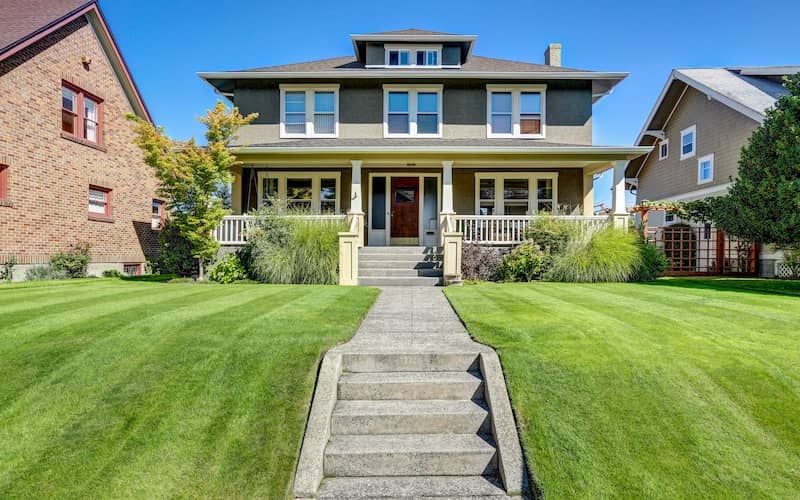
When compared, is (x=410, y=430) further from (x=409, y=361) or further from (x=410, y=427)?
(x=409, y=361)

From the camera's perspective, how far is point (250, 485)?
10.3 ft

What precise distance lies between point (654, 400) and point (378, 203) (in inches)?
503

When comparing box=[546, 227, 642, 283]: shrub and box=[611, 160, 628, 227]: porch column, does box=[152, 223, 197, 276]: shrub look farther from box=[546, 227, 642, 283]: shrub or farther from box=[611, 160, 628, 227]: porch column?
box=[611, 160, 628, 227]: porch column

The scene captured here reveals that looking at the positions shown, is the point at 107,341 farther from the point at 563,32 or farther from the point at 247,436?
the point at 563,32

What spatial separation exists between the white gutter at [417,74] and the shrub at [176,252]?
5984mm

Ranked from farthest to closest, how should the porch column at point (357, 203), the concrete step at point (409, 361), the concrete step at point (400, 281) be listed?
1. the porch column at point (357, 203)
2. the concrete step at point (400, 281)
3. the concrete step at point (409, 361)

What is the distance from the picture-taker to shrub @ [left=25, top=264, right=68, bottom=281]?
1212 cm

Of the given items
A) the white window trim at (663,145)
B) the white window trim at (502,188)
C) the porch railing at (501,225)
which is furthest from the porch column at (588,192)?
the white window trim at (663,145)

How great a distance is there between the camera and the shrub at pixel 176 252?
1244cm

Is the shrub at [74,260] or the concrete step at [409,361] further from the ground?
the shrub at [74,260]

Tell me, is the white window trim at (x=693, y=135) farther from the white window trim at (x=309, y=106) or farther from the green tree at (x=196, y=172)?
the green tree at (x=196, y=172)

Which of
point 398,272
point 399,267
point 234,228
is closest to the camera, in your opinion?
point 398,272

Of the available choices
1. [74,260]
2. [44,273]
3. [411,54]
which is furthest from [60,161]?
[411,54]

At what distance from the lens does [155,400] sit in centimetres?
392
